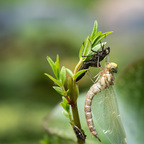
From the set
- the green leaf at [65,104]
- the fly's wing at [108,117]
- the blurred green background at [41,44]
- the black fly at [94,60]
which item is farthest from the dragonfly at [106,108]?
the blurred green background at [41,44]

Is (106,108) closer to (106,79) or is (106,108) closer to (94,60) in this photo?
(106,79)

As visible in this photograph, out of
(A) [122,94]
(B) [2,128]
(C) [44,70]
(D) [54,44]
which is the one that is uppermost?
(D) [54,44]

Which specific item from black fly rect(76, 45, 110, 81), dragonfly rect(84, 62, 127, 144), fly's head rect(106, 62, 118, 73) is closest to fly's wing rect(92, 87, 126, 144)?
dragonfly rect(84, 62, 127, 144)

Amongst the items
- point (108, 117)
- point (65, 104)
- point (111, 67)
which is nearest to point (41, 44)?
point (111, 67)

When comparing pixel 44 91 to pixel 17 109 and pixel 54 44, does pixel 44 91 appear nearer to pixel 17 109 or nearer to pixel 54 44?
pixel 17 109

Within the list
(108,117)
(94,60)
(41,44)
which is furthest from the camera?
(41,44)

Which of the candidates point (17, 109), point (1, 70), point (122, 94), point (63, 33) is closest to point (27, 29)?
point (63, 33)

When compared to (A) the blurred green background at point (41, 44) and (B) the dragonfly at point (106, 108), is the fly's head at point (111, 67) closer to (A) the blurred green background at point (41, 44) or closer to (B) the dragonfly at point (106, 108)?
(B) the dragonfly at point (106, 108)
